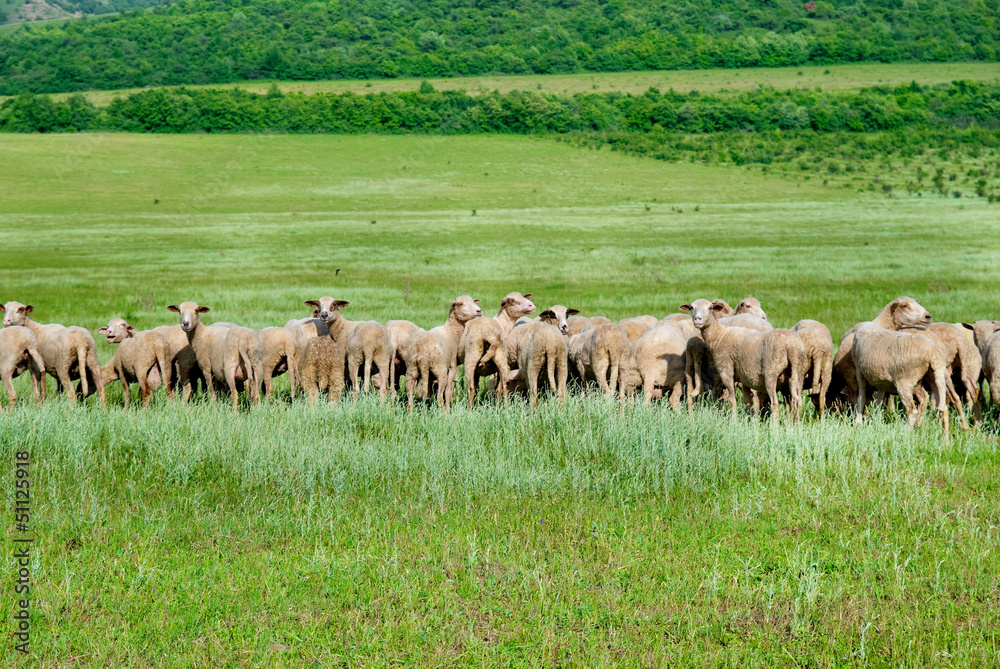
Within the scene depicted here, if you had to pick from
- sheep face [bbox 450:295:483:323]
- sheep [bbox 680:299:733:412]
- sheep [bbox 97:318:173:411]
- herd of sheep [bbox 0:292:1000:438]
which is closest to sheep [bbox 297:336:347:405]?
herd of sheep [bbox 0:292:1000:438]

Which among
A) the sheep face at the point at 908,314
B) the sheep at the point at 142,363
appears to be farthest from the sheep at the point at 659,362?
the sheep at the point at 142,363

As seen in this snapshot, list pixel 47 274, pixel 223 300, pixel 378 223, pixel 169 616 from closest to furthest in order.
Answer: pixel 169 616 → pixel 223 300 → pixel 47 274 → pixel 378 223

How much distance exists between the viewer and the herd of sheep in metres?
12.8

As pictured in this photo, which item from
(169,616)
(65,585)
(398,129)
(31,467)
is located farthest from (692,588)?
(398,129)

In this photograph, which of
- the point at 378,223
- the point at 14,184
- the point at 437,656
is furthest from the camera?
the point at 14,184

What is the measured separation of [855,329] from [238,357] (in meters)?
10.7

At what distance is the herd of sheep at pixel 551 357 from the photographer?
1275 centimetres

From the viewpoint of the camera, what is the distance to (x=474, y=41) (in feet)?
580

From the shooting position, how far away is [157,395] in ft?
51.0

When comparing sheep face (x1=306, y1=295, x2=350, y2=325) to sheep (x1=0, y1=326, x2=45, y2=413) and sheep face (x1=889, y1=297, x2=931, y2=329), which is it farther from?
sheep face (x1=889, y1=297, x2=931, y2=329)

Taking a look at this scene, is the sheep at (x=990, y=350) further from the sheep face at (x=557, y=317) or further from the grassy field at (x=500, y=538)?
the sheep face at (x=557, y=317)

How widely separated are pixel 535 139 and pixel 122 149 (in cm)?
4691

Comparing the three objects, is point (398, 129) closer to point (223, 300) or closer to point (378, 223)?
point (378, 223)

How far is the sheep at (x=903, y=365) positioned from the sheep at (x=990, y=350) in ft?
3.16
